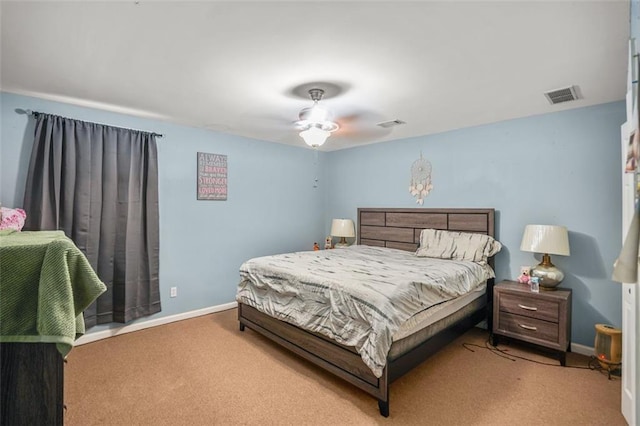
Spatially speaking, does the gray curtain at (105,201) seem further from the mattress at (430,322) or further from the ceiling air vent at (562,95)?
the ceiling air vent at (562,95)

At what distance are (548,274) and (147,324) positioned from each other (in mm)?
4196

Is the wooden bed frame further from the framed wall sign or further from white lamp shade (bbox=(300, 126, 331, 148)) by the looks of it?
white lamp shade (bbox=(300, 126, 331, 148))

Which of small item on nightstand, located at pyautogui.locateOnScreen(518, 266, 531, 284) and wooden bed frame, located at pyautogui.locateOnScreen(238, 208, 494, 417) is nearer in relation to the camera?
wooden bed frame, located at pyautogui.locateOnScreen(238, 208, 494, 417)

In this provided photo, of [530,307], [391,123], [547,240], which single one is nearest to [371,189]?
[391,123]

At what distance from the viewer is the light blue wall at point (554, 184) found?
2889 millimetres

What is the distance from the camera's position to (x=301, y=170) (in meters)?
5.20


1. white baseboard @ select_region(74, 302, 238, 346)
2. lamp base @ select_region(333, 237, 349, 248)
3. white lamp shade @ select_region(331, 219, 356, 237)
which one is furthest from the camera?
lamp base @ select_region(333, 237, 349, 248)

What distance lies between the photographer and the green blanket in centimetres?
81

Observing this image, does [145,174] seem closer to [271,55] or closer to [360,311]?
[271,55]

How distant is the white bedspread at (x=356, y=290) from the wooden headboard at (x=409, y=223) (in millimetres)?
584

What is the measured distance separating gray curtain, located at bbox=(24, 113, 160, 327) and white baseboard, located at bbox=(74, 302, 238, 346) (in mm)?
131

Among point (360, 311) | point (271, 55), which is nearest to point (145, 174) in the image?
point (271, 55)

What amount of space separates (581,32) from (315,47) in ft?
4.98

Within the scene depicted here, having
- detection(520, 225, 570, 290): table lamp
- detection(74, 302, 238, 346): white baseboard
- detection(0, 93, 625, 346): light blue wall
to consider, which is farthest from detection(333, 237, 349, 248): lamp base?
detection(520, 225, 570, 290): table lamp
